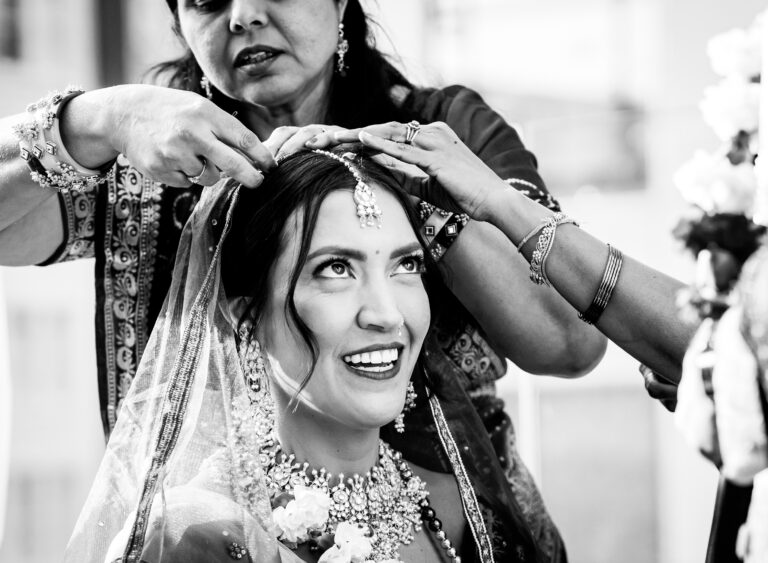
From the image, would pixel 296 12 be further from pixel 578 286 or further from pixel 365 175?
pixel 578 286

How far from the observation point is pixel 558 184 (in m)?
6.64

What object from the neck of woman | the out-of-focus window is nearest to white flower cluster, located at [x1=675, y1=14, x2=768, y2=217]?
the neck of woman

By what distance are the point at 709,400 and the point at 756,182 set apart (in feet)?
0.72

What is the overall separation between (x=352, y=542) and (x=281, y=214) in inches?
20.4

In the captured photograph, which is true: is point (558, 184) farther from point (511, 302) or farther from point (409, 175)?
point (409, 175)

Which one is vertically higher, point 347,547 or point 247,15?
point 247,15

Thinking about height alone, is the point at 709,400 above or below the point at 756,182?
below

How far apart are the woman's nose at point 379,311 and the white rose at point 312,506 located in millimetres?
266

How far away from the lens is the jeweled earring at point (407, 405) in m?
2.03

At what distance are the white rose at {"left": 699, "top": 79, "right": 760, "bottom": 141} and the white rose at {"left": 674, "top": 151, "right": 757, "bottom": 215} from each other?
42mm


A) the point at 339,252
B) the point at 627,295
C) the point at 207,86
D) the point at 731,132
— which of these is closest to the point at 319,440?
the point at 339,252

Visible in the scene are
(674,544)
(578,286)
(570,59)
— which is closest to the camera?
(578,286)

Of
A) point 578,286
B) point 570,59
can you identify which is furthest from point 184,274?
point 570,59

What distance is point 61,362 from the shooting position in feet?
24.2
